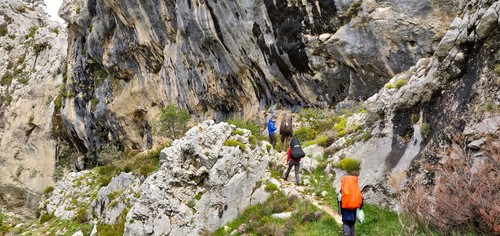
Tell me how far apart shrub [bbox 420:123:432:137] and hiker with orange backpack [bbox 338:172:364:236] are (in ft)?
9.82

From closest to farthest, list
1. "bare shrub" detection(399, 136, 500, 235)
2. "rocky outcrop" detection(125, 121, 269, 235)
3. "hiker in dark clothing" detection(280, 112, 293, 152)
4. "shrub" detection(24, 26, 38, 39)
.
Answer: "bare shrub" detection(399, 136, 500, 235)
"rocky outcrop" detection(125, 121, 269, 235)
"hiker in dark clothing" detection(280, 112, 293, 152)
"shrub" detection(24, 26, 38, 39)

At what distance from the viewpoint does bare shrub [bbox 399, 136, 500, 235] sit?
5.69 m

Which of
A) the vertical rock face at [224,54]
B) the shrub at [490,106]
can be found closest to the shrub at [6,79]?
the vertical rock face at [224,54]

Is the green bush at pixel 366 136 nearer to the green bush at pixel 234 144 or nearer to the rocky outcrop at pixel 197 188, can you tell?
the rocky outcrop at pixel 197 188

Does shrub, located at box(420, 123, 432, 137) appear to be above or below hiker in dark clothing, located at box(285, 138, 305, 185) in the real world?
above

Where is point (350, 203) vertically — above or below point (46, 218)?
above

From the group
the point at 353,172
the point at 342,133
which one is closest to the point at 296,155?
the point at 353,172

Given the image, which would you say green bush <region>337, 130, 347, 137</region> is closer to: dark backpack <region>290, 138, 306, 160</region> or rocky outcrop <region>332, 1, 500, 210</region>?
rocky outcrop <region>332, 1, 500, 210</region>

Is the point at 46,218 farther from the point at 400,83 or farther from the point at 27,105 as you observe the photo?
the point at 27,105

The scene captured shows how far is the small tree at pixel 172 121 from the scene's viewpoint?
104 feet

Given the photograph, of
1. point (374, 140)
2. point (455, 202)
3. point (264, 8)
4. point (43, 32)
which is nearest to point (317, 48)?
point (264, 8)

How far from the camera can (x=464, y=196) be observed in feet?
20.2

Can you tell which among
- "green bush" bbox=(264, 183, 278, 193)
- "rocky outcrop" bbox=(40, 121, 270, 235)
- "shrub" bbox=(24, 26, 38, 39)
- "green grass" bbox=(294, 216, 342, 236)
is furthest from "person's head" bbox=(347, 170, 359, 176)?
"shrub" bbox=(24, 26, 38, 39)

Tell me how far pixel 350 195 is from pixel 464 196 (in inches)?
84.0
